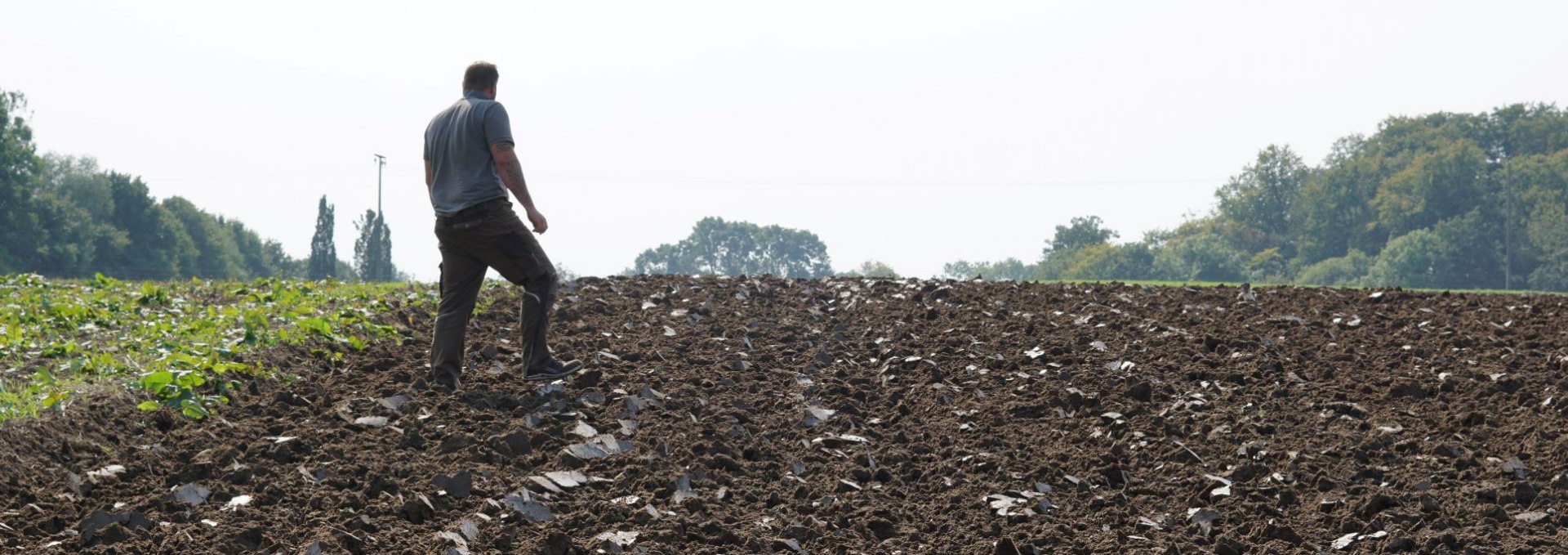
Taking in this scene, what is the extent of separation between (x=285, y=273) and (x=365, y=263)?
1317 inches

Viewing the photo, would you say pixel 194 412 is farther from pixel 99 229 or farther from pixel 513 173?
pixel 99 229

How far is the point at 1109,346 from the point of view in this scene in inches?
370

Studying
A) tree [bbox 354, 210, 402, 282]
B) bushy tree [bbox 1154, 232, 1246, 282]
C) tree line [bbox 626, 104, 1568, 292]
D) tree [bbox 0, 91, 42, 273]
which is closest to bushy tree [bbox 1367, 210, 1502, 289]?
tree line [bbox 626, 104, 1568, 292]

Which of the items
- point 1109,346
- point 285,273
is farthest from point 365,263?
Result: point 1109,346

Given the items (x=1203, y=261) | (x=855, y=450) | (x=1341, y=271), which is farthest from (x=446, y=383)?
(x=1203, y=261)

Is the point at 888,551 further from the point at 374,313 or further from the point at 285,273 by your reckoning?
the point at 285,273

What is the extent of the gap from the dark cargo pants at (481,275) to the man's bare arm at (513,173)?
233 millimetres

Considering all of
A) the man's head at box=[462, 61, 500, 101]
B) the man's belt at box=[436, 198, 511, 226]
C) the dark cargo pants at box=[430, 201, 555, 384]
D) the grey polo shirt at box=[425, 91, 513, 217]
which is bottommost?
the dark cargo pants at box=[430, 201, 555, 384]

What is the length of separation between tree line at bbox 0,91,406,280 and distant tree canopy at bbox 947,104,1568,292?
3609 cm

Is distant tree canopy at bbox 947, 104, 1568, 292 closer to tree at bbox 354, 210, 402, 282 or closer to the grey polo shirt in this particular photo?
tree at bbox 354, 210, 402, 282

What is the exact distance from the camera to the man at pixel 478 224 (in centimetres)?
751

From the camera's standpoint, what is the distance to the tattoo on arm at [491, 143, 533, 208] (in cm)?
740

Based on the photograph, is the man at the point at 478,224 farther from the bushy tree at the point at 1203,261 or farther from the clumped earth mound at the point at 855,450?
the bushy tree at the point at 1203,261

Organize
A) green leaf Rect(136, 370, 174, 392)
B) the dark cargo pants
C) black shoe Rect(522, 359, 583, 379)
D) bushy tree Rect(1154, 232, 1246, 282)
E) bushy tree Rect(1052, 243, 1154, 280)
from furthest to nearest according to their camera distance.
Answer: bushy tree Rect(1052, 243, 1154, 280), bushy tree Rect(1154, 232, 1246, 282), black shoe Rect(522, 359, 583, 379), the dark cargo pants, green leaf Rect(136, 370, 174, 392)
